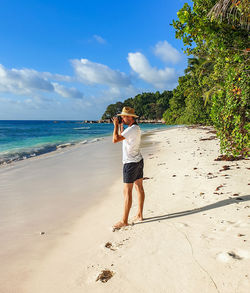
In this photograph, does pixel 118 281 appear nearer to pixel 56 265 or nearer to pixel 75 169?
pixel 56 265

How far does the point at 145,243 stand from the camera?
11.2 feet

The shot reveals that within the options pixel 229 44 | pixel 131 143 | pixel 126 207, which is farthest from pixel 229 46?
pixel 126 207

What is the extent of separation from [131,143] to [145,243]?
1.71m

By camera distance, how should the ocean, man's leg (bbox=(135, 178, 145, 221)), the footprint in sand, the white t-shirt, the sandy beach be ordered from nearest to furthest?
the sandy beach → the footprint in sand → the white t-shirt → man's leg (bbox=(135, 178, 145, 221)) → the ocean

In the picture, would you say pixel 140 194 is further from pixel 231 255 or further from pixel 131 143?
pixel 231 255

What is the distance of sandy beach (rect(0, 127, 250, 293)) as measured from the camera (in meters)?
2.61

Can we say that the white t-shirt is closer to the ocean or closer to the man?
the man

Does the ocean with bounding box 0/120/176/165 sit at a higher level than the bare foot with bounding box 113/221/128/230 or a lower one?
lower

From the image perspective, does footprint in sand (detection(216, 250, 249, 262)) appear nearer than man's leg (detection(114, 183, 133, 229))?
Yes

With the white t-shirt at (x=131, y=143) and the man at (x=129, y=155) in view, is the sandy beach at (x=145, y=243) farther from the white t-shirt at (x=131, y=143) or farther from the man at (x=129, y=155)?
the white t-shirt at (x=131, y=143)

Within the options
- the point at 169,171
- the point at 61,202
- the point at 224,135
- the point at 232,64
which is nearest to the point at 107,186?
the point at 61,202

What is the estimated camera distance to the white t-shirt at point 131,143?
3.98 meters

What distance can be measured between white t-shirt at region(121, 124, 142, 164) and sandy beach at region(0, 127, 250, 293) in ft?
4.14

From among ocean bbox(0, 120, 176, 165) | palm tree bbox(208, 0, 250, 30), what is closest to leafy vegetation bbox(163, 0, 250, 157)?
palm tree bbox(208, 0, 250, 30)
